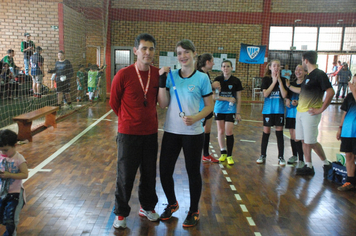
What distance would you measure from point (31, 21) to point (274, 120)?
1060cm

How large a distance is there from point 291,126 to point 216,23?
12.0 meters

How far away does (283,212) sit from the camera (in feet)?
10.6

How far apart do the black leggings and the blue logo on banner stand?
12.6 metres

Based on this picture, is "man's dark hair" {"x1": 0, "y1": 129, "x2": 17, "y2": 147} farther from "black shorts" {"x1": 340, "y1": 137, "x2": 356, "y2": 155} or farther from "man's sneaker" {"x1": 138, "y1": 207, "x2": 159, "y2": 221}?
"black shorts" {"x1": 340, "y1": 137, "x2": 356, "y2": 155}

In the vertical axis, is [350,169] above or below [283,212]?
above

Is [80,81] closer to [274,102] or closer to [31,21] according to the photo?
[31,21]

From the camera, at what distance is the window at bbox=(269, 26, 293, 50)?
16.2 m

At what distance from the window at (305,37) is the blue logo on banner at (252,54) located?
293 centimetres

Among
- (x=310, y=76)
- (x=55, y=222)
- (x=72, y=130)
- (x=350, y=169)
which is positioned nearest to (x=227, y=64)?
(x=310, y=76)

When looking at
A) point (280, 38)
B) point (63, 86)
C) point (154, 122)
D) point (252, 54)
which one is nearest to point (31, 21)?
point (63, 86)

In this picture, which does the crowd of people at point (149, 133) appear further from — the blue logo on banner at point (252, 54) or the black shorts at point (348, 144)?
the blue logo on banner at point (252, 54)

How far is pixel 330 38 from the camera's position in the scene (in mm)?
16219

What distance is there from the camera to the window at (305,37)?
1619 cm

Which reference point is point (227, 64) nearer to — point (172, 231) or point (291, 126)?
point (291, 126)
